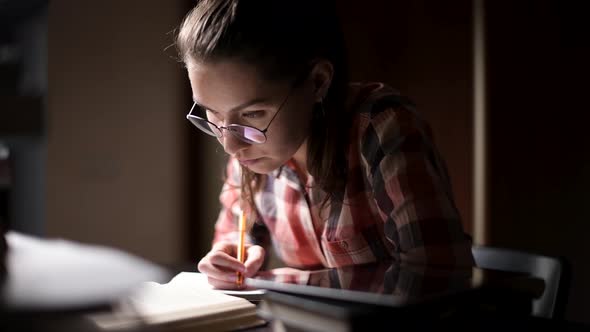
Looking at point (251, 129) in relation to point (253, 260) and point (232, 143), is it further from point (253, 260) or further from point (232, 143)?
point (253, 260)

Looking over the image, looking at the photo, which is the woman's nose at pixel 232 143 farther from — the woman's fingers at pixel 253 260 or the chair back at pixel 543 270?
the chair back at pixel 543 270

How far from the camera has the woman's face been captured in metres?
0.92

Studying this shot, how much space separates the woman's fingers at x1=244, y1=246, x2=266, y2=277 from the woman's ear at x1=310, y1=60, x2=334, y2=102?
0.30 metres

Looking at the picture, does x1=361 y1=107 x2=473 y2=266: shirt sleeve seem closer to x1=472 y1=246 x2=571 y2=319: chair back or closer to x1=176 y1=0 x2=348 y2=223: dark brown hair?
x1=176 y1=0 x2=348 y2=223: dark brown hair

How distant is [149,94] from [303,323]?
2663 mm

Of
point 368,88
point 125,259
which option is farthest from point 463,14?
point 125,259

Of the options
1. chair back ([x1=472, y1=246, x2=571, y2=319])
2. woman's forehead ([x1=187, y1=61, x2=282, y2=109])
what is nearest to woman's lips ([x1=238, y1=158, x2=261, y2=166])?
woman's forehead ([x1=187, y1=61, x2=282, y2=109])

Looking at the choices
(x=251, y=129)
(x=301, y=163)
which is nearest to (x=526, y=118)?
(x=301, y=163)

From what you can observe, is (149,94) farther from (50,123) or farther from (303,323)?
(303,323)

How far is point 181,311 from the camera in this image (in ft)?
2.33

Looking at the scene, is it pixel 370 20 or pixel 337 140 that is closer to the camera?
pixel 337 140

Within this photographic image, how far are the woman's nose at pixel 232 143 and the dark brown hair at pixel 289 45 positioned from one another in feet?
0.38

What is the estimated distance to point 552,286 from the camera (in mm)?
1047

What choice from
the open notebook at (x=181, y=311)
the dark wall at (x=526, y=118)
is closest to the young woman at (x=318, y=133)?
the open notebook at (x=181, y=311)
